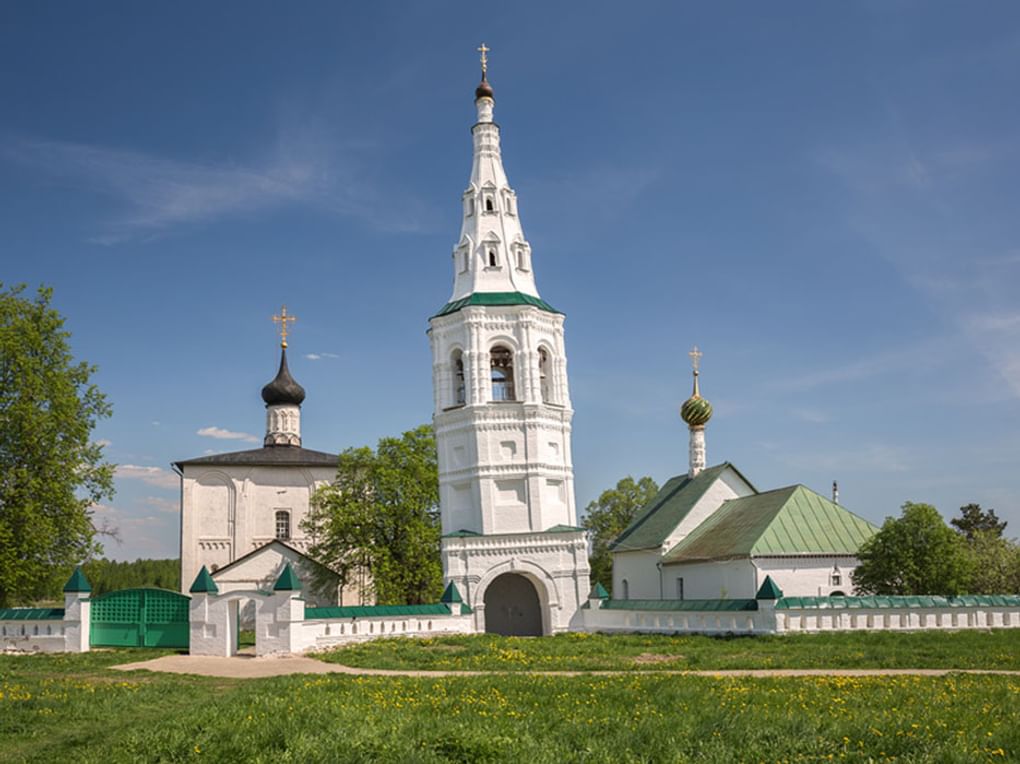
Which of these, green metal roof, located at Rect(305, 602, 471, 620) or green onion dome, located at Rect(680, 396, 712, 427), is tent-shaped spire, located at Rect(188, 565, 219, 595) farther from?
green onion dome, located at Rect(680, 396, 712, 427)

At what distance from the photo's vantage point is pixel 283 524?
4703 cm

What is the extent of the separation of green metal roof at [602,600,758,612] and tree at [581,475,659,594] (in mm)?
26835

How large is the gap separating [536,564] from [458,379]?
6.51 m

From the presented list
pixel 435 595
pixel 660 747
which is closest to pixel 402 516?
pixel 435 595

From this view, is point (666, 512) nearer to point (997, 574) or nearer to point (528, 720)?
point (997, 574)

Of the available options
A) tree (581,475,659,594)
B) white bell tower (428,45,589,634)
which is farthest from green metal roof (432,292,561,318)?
tree (581,475,659,594)

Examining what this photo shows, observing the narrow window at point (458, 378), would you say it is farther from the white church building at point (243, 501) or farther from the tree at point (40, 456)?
the white church building at point (243, 501)

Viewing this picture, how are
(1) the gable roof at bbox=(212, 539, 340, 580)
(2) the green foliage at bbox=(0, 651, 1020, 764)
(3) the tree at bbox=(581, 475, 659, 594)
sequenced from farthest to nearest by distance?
(3) the tree at bbox=(581, 475, 659, 594), (1) the gable roof at bbox=(212, 539, 340, 580), (2) the green foliage at bbox=(0, 651, 1020, 764)

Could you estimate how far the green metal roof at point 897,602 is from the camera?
23.1 metres

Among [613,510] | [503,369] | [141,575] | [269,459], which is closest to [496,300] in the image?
[503,369]

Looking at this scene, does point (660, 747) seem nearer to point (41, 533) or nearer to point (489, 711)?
point (489, 711)

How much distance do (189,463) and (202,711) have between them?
1477 inches

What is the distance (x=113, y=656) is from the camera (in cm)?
2155

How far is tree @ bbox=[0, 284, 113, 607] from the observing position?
82.5 feet
